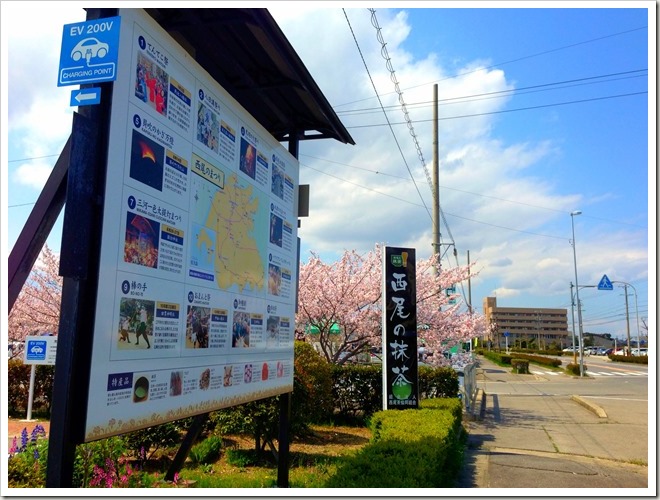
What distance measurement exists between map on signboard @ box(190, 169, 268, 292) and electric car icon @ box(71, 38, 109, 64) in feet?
3.50

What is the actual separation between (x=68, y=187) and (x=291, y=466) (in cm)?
584

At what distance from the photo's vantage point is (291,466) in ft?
24.0

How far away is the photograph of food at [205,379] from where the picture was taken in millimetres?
3701

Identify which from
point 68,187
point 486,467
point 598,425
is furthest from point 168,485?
point 598,425

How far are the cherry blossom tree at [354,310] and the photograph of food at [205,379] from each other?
8.46 meters

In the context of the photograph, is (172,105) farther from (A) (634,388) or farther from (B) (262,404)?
(A) (634,388)

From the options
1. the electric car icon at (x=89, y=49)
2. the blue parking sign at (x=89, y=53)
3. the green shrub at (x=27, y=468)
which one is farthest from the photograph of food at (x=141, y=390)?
the green shrub at (x=27, y=468)

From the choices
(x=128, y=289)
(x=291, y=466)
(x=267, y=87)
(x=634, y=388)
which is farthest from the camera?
(x=634, y=388)

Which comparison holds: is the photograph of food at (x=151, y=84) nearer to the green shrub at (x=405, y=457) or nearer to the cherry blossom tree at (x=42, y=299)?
the green shrub at (x=405, y=457)

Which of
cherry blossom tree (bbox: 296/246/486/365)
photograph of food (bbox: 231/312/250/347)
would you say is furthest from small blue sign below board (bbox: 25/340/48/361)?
photograph of food (bbox: 231/312/250/347)

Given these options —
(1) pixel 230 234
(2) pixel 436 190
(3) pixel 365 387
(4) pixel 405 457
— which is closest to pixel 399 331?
(3) pixel 365 387

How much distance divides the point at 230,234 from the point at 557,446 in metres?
8.04

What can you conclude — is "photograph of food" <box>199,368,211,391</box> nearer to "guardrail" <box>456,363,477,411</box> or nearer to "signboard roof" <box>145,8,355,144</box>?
"signboard roof" <box>145,8,355,144</box>

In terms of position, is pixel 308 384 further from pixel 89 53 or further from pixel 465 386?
pixel 465 386
